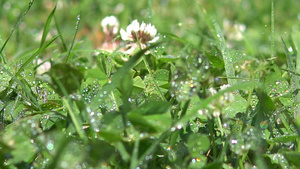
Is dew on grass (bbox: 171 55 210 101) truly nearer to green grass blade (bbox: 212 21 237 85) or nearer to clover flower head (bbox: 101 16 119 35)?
green grass blade (bbox: 212 21 237 85)

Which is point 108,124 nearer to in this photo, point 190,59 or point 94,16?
point 190,59

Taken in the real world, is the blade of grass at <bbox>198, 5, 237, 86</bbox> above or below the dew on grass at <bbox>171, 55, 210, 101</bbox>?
below

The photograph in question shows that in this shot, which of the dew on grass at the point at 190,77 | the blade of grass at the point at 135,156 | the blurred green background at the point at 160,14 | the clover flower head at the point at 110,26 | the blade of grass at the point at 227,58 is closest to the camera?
the blade of grass at the point at 135,156

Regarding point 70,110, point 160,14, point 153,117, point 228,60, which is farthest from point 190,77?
point 160,14

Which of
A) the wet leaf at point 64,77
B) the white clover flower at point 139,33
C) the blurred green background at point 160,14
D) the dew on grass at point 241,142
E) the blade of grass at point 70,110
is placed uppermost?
the wet leaf at point 64,77

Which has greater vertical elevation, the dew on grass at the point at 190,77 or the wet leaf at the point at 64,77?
the wet leaf at the point at 64,77

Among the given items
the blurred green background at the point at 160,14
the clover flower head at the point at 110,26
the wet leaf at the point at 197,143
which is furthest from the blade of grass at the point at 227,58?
the blurred green background at the point at 160,14

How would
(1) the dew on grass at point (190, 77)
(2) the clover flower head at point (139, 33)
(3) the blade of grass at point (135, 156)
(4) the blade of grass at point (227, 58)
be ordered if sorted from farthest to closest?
(2) the clover flower head at point (139, 33), (4) the blade of grass at point (227, 58), (1) the dew on grass at point (190, 77), (3) the blade of grass at point (135, 156)

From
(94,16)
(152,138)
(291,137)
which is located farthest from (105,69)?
(94,16)

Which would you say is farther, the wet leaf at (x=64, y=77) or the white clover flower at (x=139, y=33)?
the white clover flower at (x=139, y=33)

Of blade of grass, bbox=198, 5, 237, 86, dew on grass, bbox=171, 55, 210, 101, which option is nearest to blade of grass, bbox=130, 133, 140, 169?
dew on grass, bbox=171, 55, 210, 101

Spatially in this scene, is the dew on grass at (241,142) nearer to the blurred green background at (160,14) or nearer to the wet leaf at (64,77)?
the wet leaf at (64,77)
